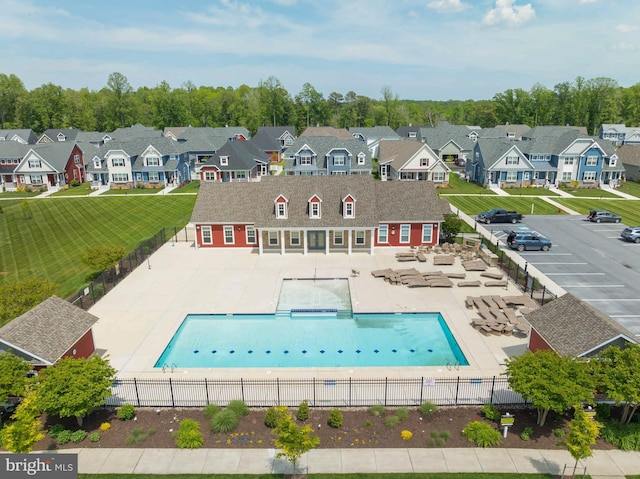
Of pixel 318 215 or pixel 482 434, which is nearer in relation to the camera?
pixel 482 434

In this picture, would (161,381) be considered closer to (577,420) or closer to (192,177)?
(577,420)

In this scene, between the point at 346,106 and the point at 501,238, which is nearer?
the point at 501,238

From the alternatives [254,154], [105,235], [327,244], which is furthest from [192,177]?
[327,244]

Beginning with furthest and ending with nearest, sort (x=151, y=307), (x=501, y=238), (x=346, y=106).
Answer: (x=346, y=106), (x=501, y=238), (x=151, y=307)

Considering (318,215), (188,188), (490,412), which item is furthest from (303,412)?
(188,188)

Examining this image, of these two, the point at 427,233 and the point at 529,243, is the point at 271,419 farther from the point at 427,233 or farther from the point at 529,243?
the point at 529,243

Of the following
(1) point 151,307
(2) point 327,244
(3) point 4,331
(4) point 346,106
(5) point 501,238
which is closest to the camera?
(3) point 4,331

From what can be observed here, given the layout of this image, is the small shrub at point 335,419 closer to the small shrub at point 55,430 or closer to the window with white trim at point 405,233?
the small shrub at point 55,430
